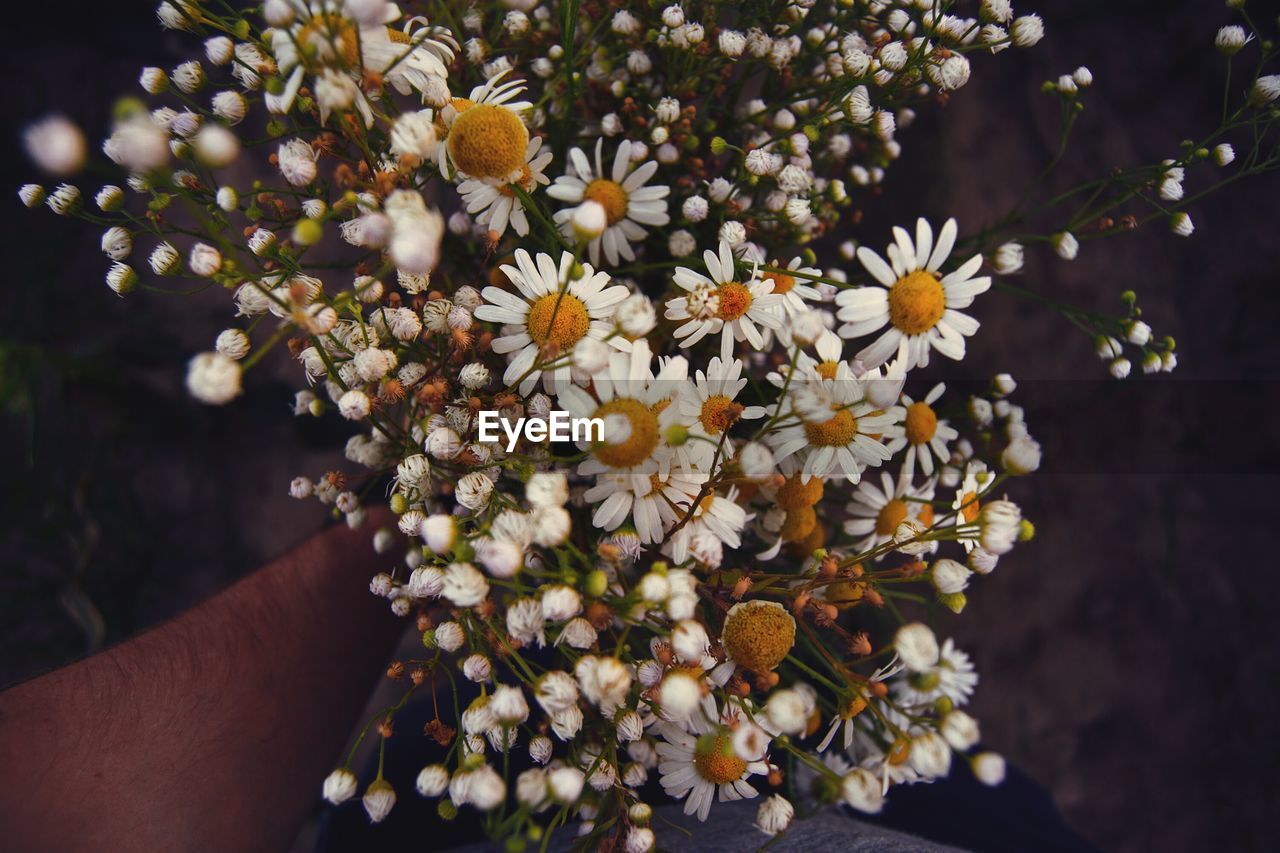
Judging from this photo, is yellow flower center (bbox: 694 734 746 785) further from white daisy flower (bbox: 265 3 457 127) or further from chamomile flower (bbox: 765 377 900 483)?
white daisy flower (bbox: 265 3 457 127)

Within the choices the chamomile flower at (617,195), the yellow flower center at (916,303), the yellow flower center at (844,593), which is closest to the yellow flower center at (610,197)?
the chamomile flower at (617,195)

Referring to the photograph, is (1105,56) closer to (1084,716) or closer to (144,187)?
(1084,716)

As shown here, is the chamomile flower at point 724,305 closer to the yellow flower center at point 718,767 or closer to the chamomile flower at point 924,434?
the chamomile flower at point 924,434

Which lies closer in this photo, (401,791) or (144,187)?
(144,187)

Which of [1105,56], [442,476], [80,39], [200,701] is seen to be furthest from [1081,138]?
[80,39]

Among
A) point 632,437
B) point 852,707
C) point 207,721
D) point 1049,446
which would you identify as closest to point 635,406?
point 632,437

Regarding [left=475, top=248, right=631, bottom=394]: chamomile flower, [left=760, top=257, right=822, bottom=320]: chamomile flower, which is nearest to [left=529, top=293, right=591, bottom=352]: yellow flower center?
[left=475, top=248, right=631, bottom=394]: chamomile flower
